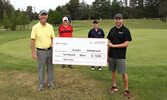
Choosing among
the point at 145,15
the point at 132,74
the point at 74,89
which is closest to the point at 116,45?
the point at 74,89

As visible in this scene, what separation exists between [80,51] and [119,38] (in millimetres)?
1141

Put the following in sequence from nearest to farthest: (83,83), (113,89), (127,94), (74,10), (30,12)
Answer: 1. (127,94)
2. (113,89)
3. (83,83)
4. (74,10)
5. (30,12)

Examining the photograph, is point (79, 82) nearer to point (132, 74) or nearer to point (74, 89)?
point (74, 89)

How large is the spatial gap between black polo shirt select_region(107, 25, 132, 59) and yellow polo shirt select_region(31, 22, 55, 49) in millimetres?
1698

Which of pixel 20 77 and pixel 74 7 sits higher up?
pixel 74 7

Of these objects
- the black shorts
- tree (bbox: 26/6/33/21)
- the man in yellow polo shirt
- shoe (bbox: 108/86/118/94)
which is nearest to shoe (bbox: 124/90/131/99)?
shoe (bbox: 108/86/118/94)

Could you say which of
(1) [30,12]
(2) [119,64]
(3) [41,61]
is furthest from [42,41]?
(1) [30,12]

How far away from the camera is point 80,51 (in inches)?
165

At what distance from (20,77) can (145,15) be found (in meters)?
79.7

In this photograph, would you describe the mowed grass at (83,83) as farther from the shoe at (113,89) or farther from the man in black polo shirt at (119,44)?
the man in black polo shirt at (119,44)

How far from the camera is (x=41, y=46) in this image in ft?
13.4

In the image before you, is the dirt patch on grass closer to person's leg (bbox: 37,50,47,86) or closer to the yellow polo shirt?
person's leg (bbox: 37,50,47,86)

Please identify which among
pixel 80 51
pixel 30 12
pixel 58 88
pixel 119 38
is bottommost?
pixel 58 88

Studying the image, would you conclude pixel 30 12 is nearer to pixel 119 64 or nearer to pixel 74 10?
pixel 74 10
